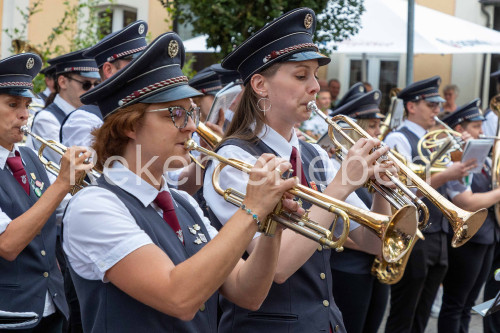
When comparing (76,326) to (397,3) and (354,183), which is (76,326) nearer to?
(354,183)

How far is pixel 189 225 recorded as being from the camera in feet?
8.59

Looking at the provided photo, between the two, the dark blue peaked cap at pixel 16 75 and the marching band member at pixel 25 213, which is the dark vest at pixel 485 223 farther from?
the dark blue peaked cap at pixel 16 75

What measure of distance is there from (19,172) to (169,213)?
1.40m

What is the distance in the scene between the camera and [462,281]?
598 cm

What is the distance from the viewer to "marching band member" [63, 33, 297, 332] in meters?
2.16

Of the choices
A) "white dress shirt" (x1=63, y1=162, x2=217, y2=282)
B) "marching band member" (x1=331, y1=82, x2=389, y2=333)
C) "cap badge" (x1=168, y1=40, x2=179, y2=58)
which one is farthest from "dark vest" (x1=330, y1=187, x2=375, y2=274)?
"white dress shirt" (x1=63, y1=162, x2=217, y2=282)

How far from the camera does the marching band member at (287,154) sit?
2.83 metres

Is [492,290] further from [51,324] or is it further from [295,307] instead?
[51,324]

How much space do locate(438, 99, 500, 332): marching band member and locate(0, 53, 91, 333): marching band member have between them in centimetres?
341

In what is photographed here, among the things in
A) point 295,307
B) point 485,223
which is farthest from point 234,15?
point 295,307

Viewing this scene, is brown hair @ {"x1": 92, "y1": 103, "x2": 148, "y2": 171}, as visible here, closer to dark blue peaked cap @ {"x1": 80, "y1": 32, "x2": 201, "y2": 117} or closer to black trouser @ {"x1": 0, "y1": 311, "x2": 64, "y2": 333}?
dark blue peaked cap @ {"x1": 80, "y1": 32, "x2": 201, "y2": 117}

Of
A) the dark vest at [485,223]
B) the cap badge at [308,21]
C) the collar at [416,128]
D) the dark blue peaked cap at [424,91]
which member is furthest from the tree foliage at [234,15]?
the cap badge at [308,21]

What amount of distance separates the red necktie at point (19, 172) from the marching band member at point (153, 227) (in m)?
1.20

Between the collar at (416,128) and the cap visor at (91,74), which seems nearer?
the cap visor at (91,74)
